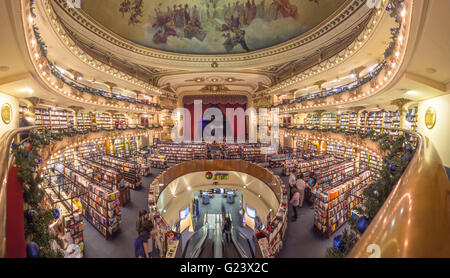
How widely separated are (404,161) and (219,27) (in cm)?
1174

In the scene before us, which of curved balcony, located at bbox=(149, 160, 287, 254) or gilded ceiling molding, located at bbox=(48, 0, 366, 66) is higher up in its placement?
gilded ceiling molding, located at bbox=(48, 0, 366, 66)

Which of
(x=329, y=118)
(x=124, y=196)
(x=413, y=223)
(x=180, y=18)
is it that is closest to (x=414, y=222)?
(x=413, y=223)

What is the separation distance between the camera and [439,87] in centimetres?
371

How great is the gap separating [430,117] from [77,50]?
43.1ft

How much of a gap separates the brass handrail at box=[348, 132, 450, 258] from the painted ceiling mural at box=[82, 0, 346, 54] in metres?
10.3

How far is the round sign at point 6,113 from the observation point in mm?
4232

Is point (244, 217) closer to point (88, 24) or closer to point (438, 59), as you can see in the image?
point (438, 59)

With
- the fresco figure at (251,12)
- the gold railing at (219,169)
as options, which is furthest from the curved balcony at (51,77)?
the fresco figure at (251,12)

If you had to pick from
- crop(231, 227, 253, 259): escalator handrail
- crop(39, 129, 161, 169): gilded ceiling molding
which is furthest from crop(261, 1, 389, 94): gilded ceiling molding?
crop(231, 227, 253, 259): escalator handrail

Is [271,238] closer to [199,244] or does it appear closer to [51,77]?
[199,244]

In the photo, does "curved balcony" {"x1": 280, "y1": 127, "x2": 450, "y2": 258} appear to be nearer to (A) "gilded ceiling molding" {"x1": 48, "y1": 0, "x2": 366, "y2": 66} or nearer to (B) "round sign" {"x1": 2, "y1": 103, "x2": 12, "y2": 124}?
(B) "round sign" {"x1": 2, "y1": 103, "x2": 12, "y2": 124}

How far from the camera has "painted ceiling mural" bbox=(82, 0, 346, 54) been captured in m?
8.45

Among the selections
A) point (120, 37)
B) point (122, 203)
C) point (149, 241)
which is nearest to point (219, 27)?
point (120, 37)

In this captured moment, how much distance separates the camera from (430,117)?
4.49 metres
